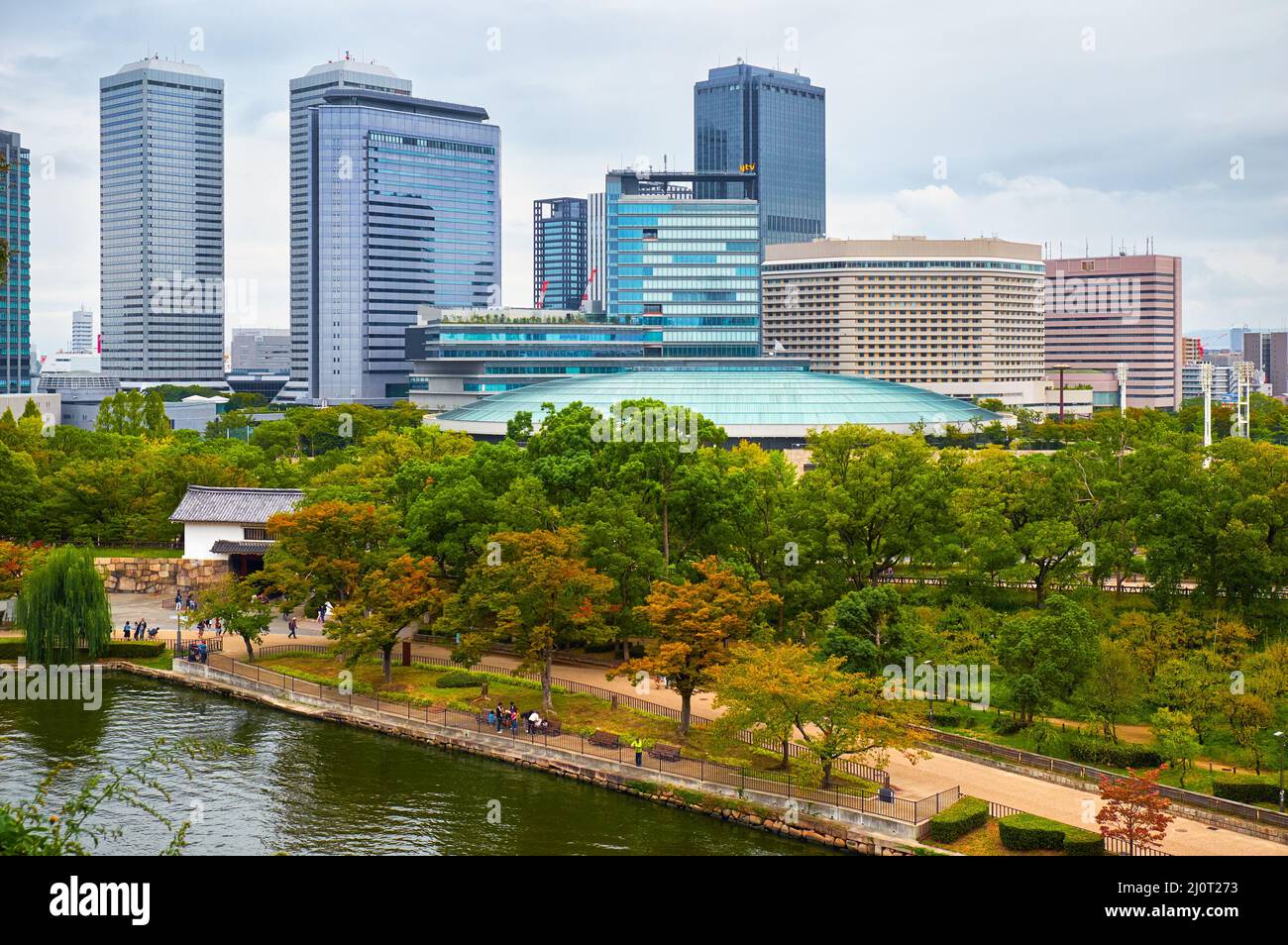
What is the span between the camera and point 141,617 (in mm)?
58844

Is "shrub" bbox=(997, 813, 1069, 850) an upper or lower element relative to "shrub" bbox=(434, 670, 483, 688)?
lower

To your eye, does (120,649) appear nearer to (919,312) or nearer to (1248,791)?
(1248,791)

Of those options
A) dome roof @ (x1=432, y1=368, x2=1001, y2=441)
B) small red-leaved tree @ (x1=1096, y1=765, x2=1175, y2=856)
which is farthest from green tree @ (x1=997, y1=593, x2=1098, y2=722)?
dome roof @ (x1=432, y1=368, x2=1001, y2=441)

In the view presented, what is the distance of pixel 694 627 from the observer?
3841 centimetres

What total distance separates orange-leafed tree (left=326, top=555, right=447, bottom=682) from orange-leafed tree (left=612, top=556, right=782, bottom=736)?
939cm

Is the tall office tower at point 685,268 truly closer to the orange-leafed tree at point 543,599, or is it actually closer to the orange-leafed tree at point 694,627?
the orange-leafed tree at point 543,599

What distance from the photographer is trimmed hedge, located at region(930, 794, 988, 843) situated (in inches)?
1203

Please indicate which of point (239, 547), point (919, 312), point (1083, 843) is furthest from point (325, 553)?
point (919, 312)

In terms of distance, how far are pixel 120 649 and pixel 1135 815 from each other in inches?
1594

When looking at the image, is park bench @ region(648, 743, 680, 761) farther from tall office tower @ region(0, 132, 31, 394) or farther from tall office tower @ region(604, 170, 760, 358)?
tall office tower @ region(0, 132, 31, 394)

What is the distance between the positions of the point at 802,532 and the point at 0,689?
30.7 meters

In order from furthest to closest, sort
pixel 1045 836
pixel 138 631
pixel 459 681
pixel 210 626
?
pixel 210 626 < pixel 138 631 < pixel 459 681 < pixel 1045 836
